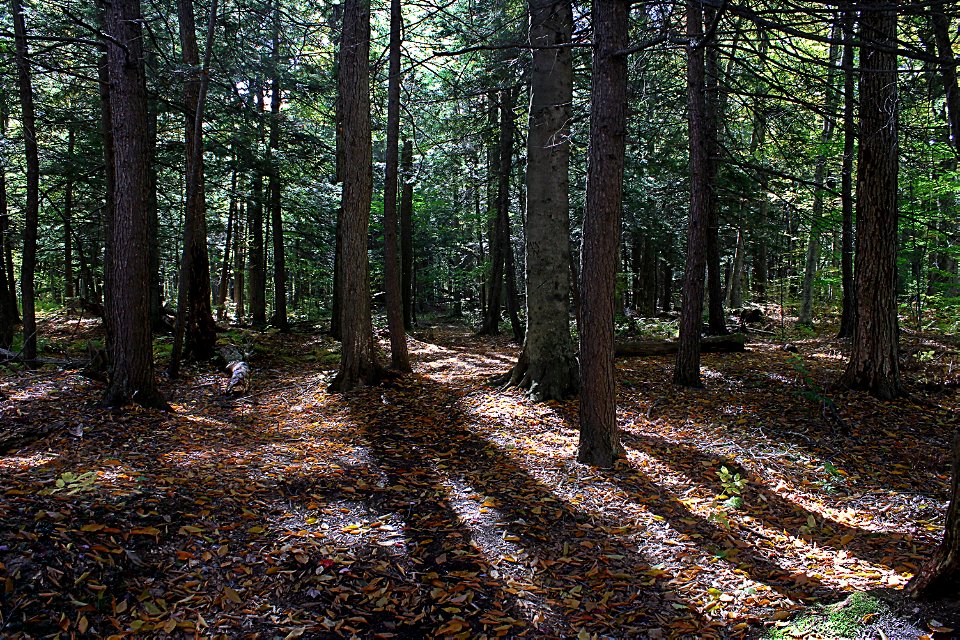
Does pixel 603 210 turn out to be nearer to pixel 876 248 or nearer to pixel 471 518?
pixel 471 518

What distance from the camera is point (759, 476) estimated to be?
5.44 m

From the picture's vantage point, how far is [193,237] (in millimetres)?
9953

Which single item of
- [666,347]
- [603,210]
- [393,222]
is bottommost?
[666,347]

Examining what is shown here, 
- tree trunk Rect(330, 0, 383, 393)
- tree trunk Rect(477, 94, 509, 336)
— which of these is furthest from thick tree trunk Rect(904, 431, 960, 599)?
tree trunk Rect(477, 94, 509, 336)

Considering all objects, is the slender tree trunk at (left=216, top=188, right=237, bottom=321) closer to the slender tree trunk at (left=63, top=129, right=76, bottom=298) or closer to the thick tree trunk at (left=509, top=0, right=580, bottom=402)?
the slender tree trunk at (left=63, top=129, right=76, bottom=298)

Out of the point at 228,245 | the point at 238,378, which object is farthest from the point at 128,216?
the point at 228,245

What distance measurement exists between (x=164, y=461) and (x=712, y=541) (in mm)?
5235

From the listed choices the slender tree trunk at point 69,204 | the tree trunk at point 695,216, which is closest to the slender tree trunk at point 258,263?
the slender tree trunk at point 69,204

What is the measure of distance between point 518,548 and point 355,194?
21.2 ft

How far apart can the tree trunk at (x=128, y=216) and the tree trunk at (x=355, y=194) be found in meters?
2.84

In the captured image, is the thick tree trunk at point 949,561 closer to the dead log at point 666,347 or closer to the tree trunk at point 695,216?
the tree trunk at point 695,216

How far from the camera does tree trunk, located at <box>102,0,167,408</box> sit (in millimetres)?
6641

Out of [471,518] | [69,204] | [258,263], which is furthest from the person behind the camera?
[258,263]

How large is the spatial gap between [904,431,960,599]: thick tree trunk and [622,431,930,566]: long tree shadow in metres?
1.19
